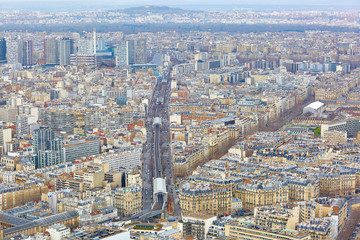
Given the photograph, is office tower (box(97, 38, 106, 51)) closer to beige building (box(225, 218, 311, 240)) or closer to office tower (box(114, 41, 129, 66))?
office tower (box(114, 41, 129, 66))

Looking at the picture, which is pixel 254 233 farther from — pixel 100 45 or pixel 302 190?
pixel 100 45

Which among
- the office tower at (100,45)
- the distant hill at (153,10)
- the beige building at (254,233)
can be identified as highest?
A: the distant hill at (153,10)

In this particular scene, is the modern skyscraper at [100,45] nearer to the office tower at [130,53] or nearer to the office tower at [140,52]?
the office tower at [140,52]

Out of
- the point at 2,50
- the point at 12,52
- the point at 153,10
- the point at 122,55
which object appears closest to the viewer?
the point at 122,55

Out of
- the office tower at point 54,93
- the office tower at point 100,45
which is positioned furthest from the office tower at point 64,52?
the office tower at point 54,93

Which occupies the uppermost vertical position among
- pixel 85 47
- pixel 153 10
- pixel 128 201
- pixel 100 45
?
pixel 153 10

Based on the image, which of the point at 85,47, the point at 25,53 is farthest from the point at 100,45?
the point at 25,53
